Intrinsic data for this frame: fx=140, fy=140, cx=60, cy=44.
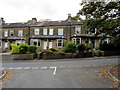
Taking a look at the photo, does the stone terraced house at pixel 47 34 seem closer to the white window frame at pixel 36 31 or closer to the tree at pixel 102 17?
the white window frame at pixel 36 31

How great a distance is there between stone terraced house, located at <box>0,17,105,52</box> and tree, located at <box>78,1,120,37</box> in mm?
18487

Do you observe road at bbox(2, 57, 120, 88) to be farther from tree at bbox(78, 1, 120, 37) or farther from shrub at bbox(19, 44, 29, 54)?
shrub at bbox(19, 44, 29, 54)

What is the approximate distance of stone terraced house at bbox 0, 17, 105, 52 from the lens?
110 feet

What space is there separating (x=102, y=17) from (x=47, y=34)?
75.5ft

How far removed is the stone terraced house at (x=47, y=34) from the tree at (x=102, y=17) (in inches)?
728

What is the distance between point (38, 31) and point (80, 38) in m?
11.0

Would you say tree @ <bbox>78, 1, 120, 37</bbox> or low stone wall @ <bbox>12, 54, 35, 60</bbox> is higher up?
tree @ <bbox>78, 1, 120, 37</bbox>

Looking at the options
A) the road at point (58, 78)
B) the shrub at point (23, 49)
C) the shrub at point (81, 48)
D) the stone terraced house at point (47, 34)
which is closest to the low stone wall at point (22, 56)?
the shrub at point (23, 49)

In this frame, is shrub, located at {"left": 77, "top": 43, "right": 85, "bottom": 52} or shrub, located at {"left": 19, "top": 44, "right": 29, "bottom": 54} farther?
shrub, located at {"left": 77, "top": 43, "right": 85, "bottom": 52}

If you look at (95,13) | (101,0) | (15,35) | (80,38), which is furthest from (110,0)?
(15,35)

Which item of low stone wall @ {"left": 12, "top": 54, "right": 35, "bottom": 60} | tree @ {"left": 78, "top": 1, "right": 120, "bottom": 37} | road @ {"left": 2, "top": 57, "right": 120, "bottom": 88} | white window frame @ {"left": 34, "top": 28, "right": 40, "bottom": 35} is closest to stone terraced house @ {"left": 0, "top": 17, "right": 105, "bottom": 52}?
white window frame @ {"left": 34, "top": 28, "right": 40, "bottom": 35}

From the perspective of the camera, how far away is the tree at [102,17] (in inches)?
482

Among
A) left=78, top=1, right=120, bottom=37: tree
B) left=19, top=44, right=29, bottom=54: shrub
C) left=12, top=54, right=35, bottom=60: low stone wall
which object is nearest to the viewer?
left=78, top=1, right=120, bottom=37: tree

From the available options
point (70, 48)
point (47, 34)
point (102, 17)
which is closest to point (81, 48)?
point (70, 48)
